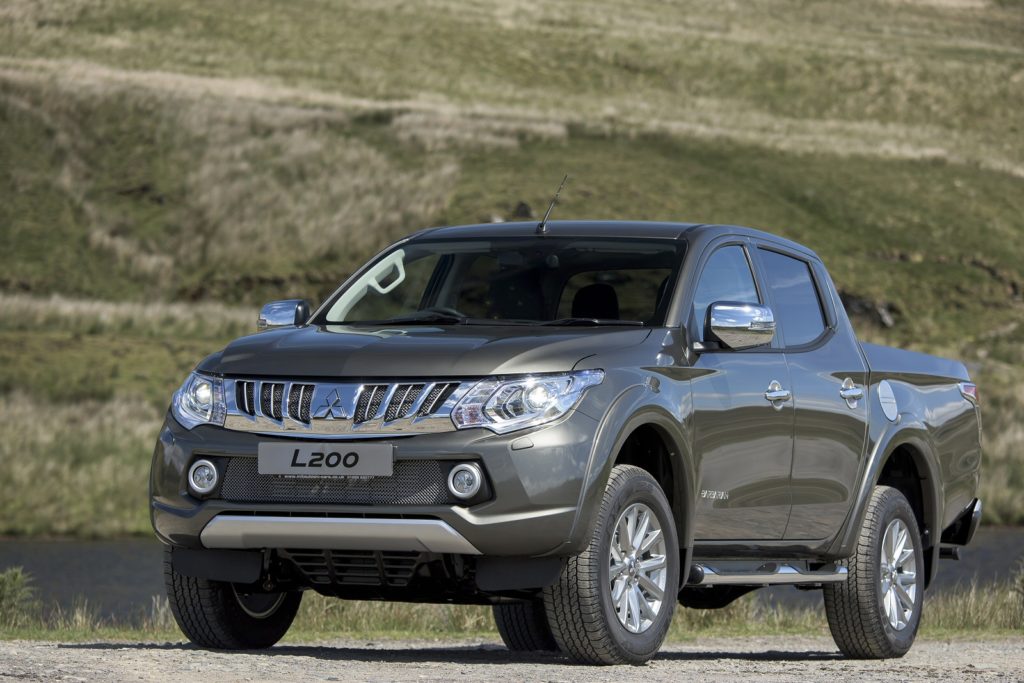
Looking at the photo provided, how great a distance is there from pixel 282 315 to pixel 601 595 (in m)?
2.21

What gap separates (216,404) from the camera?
792 cm

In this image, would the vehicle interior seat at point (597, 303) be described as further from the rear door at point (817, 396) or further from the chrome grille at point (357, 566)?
the chrome grille at point (357, 566)

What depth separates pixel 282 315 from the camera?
895cm

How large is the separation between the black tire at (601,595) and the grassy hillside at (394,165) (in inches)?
839

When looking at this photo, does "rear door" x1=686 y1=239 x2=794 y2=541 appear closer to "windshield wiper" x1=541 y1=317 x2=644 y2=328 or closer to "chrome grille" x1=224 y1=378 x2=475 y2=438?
"windshield wiper" x1=541 y1=317 x2=644 y2=328

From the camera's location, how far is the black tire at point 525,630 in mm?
10148

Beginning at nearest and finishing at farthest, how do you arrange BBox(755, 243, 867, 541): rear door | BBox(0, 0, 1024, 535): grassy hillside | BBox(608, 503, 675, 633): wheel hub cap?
BBox(608, 503, 675, 633): wheel hub cap, BBox(755, 243, 867, 541): rear door, BBox(0, 0, 1024, 535): grassy hillside

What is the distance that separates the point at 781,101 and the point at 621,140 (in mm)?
13587

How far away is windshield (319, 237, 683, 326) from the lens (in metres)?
8.74

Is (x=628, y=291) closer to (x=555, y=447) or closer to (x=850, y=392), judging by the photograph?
(x=850, y=392)

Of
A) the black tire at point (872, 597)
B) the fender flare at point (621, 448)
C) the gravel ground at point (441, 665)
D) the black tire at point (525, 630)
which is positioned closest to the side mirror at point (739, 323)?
the fender flare at point (621, 448)

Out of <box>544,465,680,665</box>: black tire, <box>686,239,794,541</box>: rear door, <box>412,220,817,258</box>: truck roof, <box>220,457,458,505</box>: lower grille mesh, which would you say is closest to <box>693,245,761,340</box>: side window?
<box>686,239,794,541</box>: rear door

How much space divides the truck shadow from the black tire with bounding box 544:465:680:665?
299 millimetres

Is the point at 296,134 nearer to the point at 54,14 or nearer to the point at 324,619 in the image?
the point at 54,14
